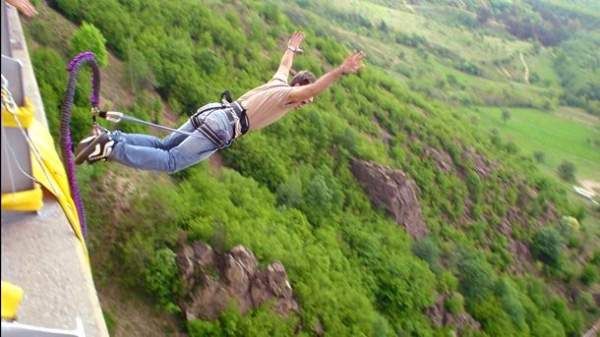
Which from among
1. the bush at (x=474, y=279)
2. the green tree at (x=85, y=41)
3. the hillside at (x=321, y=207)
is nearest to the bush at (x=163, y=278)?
the hillside at (x=321, y=207)

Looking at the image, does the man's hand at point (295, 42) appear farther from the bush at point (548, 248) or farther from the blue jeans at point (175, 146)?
the bush at point (548, 248)

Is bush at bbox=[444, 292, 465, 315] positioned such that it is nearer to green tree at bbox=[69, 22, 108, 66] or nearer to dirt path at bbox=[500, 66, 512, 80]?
green tree at bbox=[69, 22, 108, 66]

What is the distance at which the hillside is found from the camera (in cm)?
1094

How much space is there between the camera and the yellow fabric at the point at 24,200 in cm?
349

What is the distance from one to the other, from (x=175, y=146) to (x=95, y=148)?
1050 mm

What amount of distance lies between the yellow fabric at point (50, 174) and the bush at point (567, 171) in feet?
275

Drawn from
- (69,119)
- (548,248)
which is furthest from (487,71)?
Answer: (69,119)

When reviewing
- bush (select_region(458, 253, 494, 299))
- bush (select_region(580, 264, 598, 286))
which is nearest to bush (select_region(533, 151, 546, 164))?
bush (select_region(580, 264, 598, 286))

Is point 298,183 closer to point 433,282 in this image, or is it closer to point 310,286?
point 310,286

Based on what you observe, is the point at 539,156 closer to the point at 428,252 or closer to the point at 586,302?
the point at 586,302

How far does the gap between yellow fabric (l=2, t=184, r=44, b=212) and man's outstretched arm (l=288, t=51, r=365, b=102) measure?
105 inches

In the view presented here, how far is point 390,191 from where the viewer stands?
26578mm

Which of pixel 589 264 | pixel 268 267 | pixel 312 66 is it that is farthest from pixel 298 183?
pixel 589 264

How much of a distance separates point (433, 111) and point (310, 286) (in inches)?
1229
